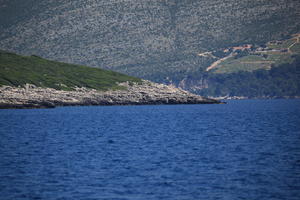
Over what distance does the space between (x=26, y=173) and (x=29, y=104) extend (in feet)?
423

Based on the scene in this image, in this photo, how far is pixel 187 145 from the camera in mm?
60000

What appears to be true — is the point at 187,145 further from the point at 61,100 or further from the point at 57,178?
the point at 61,100

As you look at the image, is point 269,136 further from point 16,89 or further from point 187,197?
point 16,89

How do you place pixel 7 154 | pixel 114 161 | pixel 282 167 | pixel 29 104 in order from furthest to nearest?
pixel 29 104, pixel 7 154, pixel 114 161, pixel 282 167

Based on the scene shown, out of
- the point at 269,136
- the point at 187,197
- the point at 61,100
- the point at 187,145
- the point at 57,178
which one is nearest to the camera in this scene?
the point at 187,197

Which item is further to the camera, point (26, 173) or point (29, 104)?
point (29, 104)

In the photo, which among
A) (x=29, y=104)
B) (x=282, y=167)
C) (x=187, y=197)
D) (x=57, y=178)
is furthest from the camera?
(x=29, y=104)

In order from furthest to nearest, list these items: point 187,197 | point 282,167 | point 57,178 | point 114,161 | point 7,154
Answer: point 7,154 → point 114,161 → point 282,167 → point 57,178 → point 187,197

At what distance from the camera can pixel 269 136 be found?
69750 mm

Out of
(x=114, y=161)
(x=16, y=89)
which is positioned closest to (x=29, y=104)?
(x=16, y=89)

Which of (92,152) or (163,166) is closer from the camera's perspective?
(163,166)

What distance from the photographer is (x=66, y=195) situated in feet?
112

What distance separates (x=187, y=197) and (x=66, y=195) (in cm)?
774

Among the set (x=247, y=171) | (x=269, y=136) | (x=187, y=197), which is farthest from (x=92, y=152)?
(x=269, y=136)
